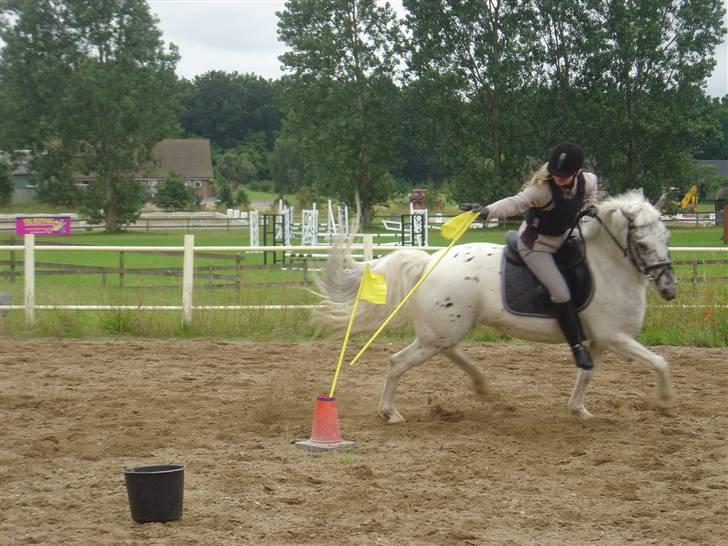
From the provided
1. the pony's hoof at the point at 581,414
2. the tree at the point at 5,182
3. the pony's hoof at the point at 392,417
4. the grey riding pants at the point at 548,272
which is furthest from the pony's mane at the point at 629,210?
the tree at the point at 5,182

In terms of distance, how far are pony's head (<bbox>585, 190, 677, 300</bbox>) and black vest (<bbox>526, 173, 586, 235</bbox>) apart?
37cm

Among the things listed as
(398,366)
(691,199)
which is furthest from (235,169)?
(398,366)

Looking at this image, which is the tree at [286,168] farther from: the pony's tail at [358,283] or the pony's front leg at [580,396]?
the pony's front leg at [580,396]

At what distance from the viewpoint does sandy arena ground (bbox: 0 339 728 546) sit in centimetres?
482

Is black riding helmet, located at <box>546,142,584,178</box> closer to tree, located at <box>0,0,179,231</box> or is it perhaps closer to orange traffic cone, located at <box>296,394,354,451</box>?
orange traffic cone, located at <box>296,394,354,451</box>

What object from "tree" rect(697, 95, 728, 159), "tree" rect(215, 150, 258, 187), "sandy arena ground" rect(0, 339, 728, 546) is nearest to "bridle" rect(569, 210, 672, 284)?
"sandy arena ground" rect(0, 339, 728, 546)

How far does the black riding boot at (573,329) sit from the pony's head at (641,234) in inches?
24.7

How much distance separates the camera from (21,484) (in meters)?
5.71

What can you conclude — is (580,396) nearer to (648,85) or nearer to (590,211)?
(590,211)

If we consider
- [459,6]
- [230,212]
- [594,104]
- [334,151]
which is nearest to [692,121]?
[594,104]

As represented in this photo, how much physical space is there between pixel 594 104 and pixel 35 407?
4269cm

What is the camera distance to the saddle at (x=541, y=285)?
24.1ft

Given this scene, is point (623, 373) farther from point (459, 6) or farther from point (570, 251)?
point (459, 6)

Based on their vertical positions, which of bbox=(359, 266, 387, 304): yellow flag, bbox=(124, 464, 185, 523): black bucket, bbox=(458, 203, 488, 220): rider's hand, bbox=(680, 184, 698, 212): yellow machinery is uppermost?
bbox=(680, 184, 698, 212): yellow machinery
